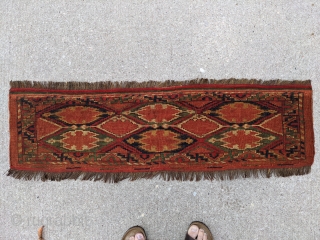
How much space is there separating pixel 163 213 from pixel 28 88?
912 mm

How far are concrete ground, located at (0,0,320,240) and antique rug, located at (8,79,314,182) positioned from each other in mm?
51

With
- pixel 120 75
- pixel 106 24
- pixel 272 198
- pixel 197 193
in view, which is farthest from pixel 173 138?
pixel 106 24

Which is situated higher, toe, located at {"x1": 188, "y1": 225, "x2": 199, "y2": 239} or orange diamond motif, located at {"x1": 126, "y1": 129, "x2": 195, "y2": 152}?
orange diamond motif, located at {"x1": 126, "y1": 129, "x2": 195, "y2": 152}

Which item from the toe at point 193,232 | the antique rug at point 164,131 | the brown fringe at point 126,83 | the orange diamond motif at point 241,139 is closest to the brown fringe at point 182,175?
the antique rug at point 164,131

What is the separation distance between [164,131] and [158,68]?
0.31m

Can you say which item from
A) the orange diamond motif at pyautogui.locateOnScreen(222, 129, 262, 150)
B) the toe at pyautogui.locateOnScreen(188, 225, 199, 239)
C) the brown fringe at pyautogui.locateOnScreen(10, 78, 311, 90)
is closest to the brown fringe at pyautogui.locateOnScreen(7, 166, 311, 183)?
the orange diamond motif at pyautogui.locateOnScreen(222, 129, 262, 150)

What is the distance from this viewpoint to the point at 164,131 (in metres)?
1.33

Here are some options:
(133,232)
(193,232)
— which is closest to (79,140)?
(133,232)

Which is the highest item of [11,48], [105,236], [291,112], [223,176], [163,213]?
[11,48]

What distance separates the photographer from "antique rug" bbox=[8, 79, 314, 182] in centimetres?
133

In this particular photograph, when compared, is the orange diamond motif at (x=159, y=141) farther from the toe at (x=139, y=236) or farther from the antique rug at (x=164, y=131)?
the toe at (x=139, y=236)

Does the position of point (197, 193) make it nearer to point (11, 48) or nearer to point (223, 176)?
point (223, 176)

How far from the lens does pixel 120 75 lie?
1.36 meters

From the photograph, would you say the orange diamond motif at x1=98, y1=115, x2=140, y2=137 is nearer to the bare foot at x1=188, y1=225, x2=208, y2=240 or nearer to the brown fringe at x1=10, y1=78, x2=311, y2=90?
the brown fringe at x1=10, y1=78, x2=311, y2=90
